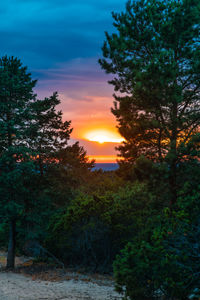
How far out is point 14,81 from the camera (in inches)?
768

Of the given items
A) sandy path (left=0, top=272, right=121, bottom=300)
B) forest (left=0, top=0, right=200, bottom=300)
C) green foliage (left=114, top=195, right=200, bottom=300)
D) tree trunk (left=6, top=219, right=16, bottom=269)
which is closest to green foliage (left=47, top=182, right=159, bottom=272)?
forest (left=0, top=0, right=200, bottom=300)

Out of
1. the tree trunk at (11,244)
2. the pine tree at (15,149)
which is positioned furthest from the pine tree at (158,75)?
the tree trunk at (11,244)

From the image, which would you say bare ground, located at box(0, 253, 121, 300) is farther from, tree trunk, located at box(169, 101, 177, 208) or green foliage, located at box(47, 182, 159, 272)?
tree trunk, located at box(169, 101, 177, 208)

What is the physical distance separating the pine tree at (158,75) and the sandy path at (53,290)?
19.9 feet

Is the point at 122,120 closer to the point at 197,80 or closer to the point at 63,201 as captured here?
the point at 197,80

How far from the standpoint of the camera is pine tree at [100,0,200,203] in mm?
15062

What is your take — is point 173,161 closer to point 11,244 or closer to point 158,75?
point 158,75

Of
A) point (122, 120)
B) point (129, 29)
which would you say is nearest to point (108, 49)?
point (129, 29)

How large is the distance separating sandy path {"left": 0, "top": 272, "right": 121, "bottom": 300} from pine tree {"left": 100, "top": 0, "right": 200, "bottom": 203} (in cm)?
606

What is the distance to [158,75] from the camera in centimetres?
1498

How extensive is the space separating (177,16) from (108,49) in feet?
14.5

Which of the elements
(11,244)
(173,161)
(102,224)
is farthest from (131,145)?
(11,244)

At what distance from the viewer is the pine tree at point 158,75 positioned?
15.1 metres

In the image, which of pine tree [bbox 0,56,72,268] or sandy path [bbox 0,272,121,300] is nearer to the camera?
sandy path [bbox 0,272,121,300]
